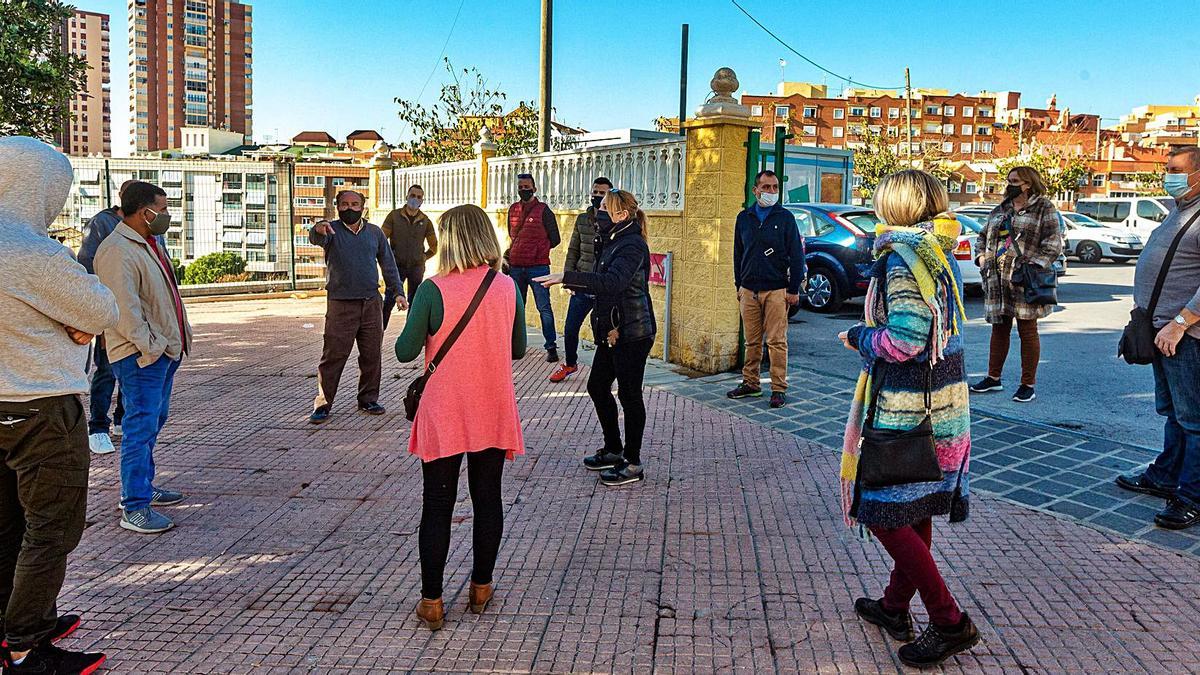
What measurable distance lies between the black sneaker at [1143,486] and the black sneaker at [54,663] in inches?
214

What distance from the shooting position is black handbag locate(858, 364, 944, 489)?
3318 mm

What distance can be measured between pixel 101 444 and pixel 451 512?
153 inches

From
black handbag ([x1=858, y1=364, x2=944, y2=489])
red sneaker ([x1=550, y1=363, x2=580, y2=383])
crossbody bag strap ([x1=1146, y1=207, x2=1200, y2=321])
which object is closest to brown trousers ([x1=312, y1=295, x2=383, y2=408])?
red sneaker ([x1=550, y1=363, x2=580, y2=383])

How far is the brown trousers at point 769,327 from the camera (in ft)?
25.5

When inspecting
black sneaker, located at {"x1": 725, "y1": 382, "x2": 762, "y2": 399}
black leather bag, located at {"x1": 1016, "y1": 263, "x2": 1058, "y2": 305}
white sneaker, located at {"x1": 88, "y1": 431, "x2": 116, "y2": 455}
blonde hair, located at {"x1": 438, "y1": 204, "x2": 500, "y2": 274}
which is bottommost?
white sneaker, located at {"x1": 88, "y1": 431, "x2": 116, "y2": 455}

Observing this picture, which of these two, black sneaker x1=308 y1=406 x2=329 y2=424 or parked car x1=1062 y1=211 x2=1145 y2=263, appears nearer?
black sneaker x1=308 y1=406 x2=329 y2=424

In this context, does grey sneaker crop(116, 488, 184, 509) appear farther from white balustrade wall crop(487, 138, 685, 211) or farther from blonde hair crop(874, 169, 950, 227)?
white balustrade wall crop(487, 138, 685, 211)

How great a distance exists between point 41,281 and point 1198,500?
5.50m

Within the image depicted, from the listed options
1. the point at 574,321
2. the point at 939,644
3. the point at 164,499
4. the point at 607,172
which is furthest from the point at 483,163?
the point at 939,644

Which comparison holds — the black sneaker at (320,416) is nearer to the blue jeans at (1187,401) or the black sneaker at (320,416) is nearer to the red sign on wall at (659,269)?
the red sign on wall at (659,269)

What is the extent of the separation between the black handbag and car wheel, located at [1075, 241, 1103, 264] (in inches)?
1036

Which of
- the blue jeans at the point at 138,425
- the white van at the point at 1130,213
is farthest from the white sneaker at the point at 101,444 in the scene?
the white van at the point at 1130,213

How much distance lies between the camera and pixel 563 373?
353 inches

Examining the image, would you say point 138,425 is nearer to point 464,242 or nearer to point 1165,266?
point 464,242
